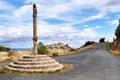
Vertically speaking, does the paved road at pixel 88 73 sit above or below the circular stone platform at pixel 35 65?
below

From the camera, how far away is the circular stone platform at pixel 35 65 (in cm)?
2356

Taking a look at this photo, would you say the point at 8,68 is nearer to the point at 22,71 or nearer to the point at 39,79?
the point at 22,71

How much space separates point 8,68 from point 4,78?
569cm

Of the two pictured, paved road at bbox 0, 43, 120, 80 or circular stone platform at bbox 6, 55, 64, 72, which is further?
circular stone platform at bbox 6, 55, 64, 72

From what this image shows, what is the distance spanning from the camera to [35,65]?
78.6ft

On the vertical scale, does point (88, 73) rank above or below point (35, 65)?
below

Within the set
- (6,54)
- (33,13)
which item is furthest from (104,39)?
(33,13)

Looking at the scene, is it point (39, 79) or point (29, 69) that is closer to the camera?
point (39, 79)

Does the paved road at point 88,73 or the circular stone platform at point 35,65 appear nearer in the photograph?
the paved road at point 88,73

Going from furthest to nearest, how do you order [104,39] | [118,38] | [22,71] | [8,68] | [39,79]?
[104,39]
[118,38]
[8,68]
[22,71]
[39,79]

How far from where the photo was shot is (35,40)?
26234mm

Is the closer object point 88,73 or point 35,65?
point 88,73

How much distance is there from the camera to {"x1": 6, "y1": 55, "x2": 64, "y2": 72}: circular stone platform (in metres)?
23.6

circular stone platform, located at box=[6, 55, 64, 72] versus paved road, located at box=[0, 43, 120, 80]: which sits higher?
circular stone platform, located at box=[6, 55, 64, 72]
